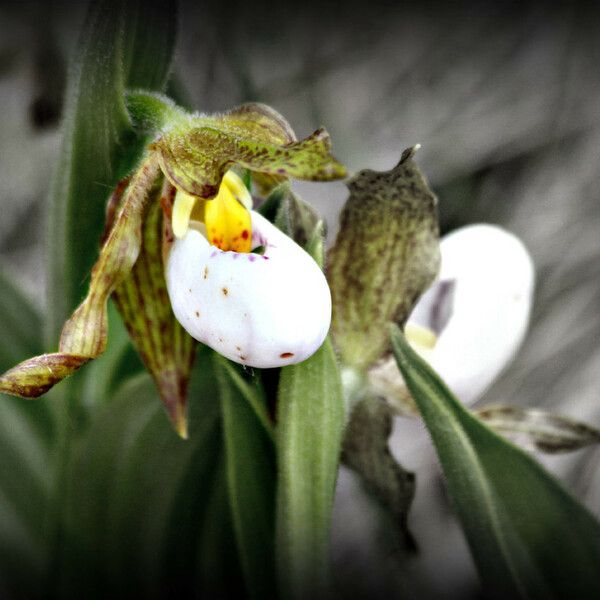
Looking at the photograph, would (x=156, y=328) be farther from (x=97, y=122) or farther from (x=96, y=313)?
(x=97, y=122)

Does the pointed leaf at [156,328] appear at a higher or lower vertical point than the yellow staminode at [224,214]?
lower

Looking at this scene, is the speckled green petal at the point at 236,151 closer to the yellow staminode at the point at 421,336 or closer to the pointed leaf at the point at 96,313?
the pointed leaf at the point at 96,313

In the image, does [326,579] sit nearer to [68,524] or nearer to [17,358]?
[68,524]

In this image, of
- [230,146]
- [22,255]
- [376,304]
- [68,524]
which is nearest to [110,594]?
[68,524]

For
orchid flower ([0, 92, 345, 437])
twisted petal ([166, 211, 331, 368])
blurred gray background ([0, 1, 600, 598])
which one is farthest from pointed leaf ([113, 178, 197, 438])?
blurred gray background ([0, 1, 600, 598])

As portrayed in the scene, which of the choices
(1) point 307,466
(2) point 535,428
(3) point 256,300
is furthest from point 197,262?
(2) point 535,428

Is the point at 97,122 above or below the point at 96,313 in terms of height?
above

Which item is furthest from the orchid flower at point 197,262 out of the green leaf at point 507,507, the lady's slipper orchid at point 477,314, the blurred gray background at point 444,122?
the blurred gray background at point 444,122
